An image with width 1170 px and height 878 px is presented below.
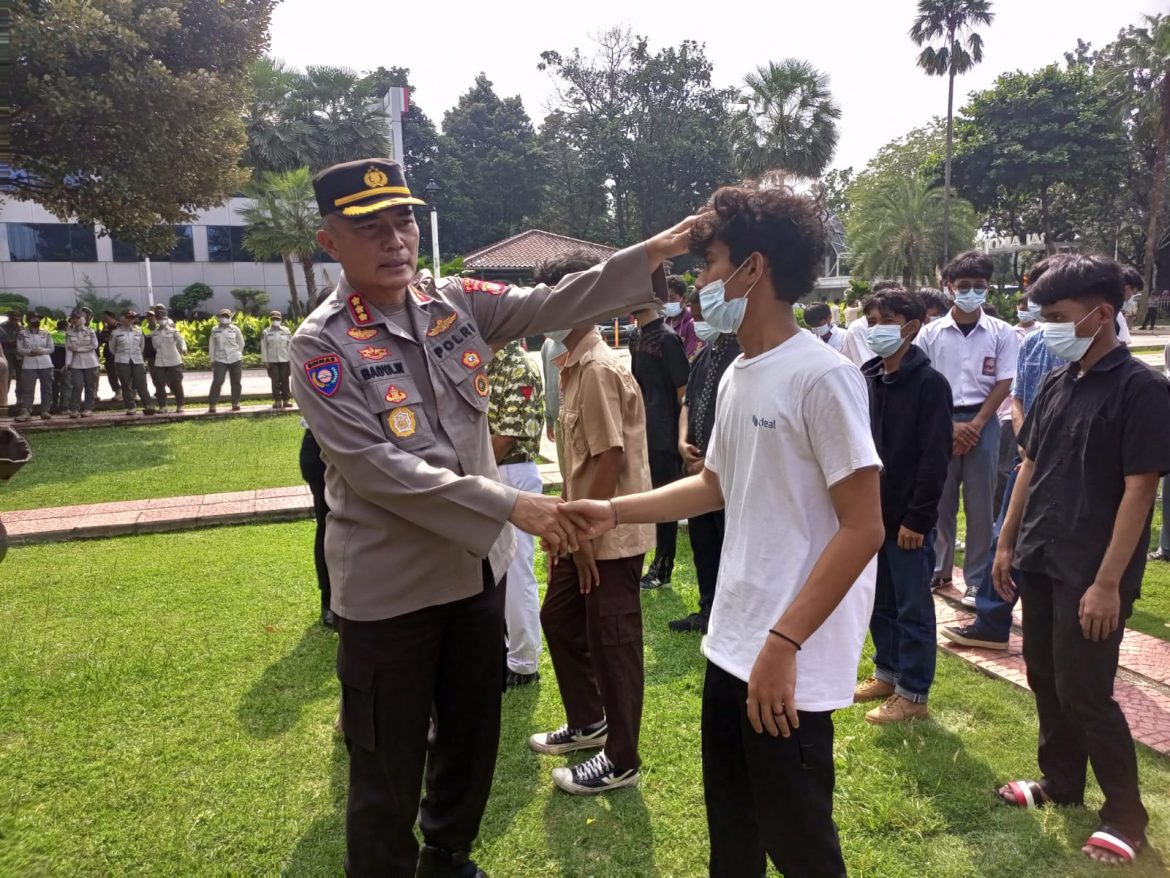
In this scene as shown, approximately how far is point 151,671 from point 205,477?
550 cm

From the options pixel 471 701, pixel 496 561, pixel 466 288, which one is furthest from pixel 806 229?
pixel 471 701

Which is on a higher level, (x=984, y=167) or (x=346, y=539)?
(x=984, y=167)

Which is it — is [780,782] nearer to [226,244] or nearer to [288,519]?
[288,519]

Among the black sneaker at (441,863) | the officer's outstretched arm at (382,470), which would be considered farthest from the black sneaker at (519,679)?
the officer's outstretched arm at (382,470)

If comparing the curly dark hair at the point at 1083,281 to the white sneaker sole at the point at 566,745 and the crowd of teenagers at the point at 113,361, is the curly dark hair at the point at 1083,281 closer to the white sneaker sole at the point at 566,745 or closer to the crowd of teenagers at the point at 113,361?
the white sneaker sole at the point at 566,745

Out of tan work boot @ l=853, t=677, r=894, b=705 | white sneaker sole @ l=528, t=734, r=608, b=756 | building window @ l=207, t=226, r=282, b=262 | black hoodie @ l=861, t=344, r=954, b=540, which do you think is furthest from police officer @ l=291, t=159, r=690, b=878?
building window @ l=207, t=226, r=282, b=262

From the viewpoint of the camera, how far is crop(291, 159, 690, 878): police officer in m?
2.09

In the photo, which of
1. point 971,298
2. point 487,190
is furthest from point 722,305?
point 487,190

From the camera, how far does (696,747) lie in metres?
3.38

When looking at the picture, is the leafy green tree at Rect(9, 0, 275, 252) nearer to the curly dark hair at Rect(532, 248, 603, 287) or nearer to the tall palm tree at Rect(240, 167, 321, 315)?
the curly dark hair at Rect(532, 248, 603, 287)

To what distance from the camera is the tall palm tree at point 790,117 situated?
38688 millimetres

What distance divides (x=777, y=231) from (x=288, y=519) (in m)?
6.35

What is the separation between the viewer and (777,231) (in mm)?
1860

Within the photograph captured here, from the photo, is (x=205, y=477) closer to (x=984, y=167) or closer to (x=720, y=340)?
(x=720, y=340)
